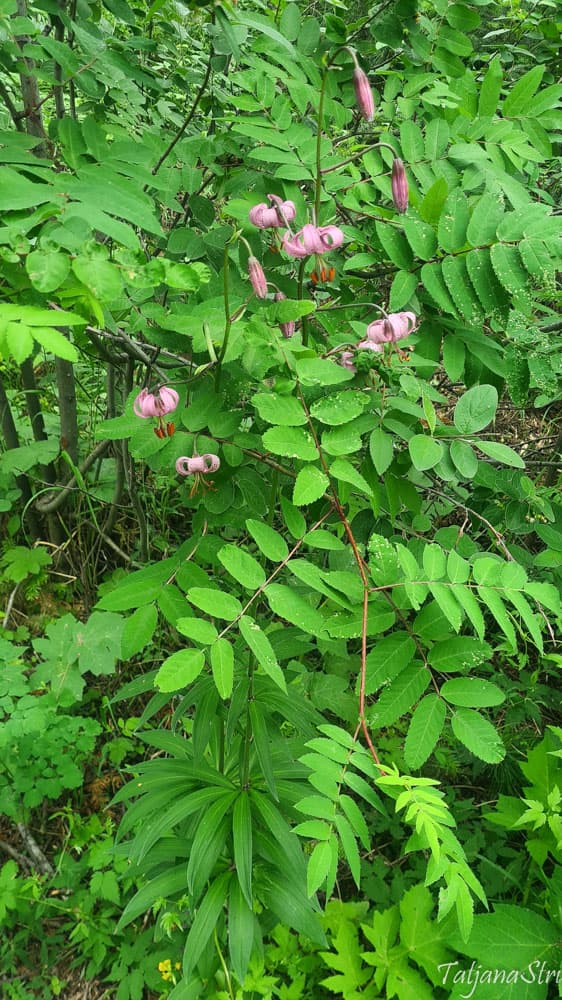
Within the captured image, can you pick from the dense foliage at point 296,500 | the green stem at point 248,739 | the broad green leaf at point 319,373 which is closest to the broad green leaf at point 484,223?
the dense foliage at point 296,500

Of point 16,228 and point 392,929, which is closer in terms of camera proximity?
point 16,228

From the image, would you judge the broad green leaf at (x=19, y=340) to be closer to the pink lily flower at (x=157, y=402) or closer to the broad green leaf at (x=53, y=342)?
the broad green leaf at (x=53, y=342)

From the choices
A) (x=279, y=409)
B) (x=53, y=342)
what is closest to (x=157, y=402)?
(x=279, y=409)

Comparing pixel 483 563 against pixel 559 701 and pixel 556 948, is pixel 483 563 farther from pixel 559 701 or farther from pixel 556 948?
pixel 559 701

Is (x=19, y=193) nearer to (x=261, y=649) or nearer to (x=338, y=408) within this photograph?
(x=338, y=408)

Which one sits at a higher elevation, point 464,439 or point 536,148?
point 536,148

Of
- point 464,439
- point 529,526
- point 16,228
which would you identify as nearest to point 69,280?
point 16,228

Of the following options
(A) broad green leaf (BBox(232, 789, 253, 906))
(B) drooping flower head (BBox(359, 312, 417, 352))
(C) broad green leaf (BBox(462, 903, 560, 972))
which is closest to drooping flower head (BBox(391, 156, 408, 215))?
(B) drooping flower head (BBox(359, 312, 417, 352))

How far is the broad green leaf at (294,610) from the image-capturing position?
41.2 inches

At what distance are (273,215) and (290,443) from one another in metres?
0.45

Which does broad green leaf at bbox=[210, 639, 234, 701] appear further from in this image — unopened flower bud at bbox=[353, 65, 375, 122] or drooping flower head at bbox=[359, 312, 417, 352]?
unopened flower bud at bbox=[353, 65, 375, 122]

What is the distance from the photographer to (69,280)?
3.26 feet

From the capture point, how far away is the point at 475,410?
3.97 ft

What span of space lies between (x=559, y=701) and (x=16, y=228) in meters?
2.29
